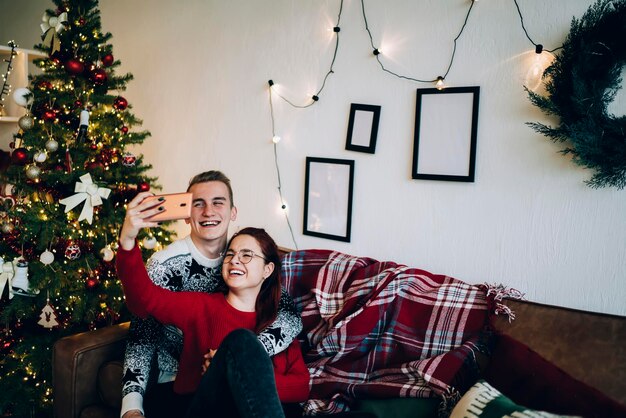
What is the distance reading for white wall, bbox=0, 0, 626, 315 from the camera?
1.68 meters

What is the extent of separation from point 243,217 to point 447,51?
1415 millimetres

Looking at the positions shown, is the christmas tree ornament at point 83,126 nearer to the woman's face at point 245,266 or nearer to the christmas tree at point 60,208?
the christmas tree at point 60,208

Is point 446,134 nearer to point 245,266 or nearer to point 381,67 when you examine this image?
point 381,67

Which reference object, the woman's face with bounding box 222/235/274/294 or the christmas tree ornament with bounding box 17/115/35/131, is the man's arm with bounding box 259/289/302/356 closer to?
the woman's face with bounding box 222/235/274/294

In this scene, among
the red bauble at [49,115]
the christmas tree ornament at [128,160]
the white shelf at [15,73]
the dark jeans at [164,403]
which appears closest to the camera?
the dark jeans at [164,403]

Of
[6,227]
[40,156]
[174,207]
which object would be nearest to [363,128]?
[174,207]

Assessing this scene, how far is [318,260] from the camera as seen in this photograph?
77.8 inches

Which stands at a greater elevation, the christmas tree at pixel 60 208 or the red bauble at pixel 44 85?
the red bauble at pixel 44 85

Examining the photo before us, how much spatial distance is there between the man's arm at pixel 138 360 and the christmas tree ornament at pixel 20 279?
2.59ft

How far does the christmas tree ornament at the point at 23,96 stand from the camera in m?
2.14

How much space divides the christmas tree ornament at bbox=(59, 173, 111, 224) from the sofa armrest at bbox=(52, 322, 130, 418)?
61cm

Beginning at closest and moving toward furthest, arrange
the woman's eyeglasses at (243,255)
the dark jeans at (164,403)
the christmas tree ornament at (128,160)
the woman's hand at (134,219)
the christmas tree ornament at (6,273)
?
the woman's hand at (134,219) < the dark jeans at (164,403) < the woman's eyeglasses at (243,255) < the christmas tree ornament at (6,273) < the christmas tree ornament at (128,160)

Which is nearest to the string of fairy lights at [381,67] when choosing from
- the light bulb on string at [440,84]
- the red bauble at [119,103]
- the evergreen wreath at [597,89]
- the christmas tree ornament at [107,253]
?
the light bulb on string at [440,84]

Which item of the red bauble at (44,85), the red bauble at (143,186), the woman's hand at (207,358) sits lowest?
the woman's hand at (207,358)
